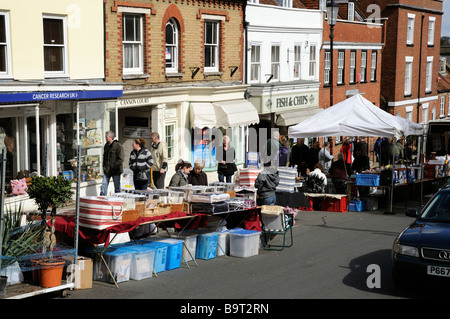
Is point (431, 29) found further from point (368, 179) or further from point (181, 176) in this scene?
point (181, 176)

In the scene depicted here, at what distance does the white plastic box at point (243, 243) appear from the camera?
12.9 meters

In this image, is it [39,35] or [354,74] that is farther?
[354,74]

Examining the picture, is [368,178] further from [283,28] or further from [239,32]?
[283,28]

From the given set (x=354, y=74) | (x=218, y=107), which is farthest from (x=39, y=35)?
(x=354, y=74)

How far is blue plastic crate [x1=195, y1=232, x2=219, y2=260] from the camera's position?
1265cm

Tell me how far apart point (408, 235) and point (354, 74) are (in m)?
26.3

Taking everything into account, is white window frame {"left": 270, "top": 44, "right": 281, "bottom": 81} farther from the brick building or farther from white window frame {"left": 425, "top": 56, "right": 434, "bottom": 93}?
white window frame {"left": 425, "top": 56, "right": 434, "bottom": 93}

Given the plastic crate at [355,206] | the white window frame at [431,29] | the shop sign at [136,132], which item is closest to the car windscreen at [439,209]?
the plastic crate at [355,206]

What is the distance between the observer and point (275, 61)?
93.3 ft

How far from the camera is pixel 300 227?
1630 cm

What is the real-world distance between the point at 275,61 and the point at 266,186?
48.0ft

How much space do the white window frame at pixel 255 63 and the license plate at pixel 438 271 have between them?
18.0 meters

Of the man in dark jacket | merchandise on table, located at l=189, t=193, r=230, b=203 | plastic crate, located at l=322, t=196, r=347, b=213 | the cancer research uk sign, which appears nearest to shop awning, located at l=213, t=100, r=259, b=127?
Result: the cancer research uk sign

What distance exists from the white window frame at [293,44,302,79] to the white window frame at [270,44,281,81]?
1519 millimetres
